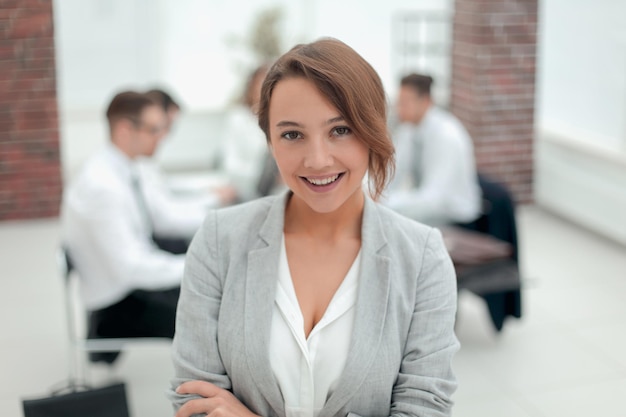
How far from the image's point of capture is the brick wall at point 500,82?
6402mm

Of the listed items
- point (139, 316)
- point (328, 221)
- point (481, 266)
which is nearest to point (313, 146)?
point (328, 221)

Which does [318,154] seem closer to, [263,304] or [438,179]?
[263,304]

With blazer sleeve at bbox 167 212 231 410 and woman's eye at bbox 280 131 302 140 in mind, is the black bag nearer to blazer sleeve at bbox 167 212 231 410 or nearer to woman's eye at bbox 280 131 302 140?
blazer sleeve at bbox 167 212 231 410

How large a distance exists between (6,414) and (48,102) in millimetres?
3081

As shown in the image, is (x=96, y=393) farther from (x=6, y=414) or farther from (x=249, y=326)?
(x=6, y=414)

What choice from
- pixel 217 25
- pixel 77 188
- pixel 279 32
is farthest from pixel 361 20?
pixel 77 188

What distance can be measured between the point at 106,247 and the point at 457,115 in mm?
4041

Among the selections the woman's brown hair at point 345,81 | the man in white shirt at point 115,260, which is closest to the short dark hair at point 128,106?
the man in white shirt at point 115,260

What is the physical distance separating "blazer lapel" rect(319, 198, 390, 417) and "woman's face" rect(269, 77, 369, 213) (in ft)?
0.40

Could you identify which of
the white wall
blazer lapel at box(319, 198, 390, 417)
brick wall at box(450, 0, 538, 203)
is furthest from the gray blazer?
brick wall at box(450, 0, 538, 203)

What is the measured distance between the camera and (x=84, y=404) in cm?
210

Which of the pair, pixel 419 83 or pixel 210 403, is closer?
pixel 210 403

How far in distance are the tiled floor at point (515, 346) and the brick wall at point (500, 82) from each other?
1075 mm

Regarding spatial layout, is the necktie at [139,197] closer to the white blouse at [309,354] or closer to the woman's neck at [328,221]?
the woman's neck at [328,221]
